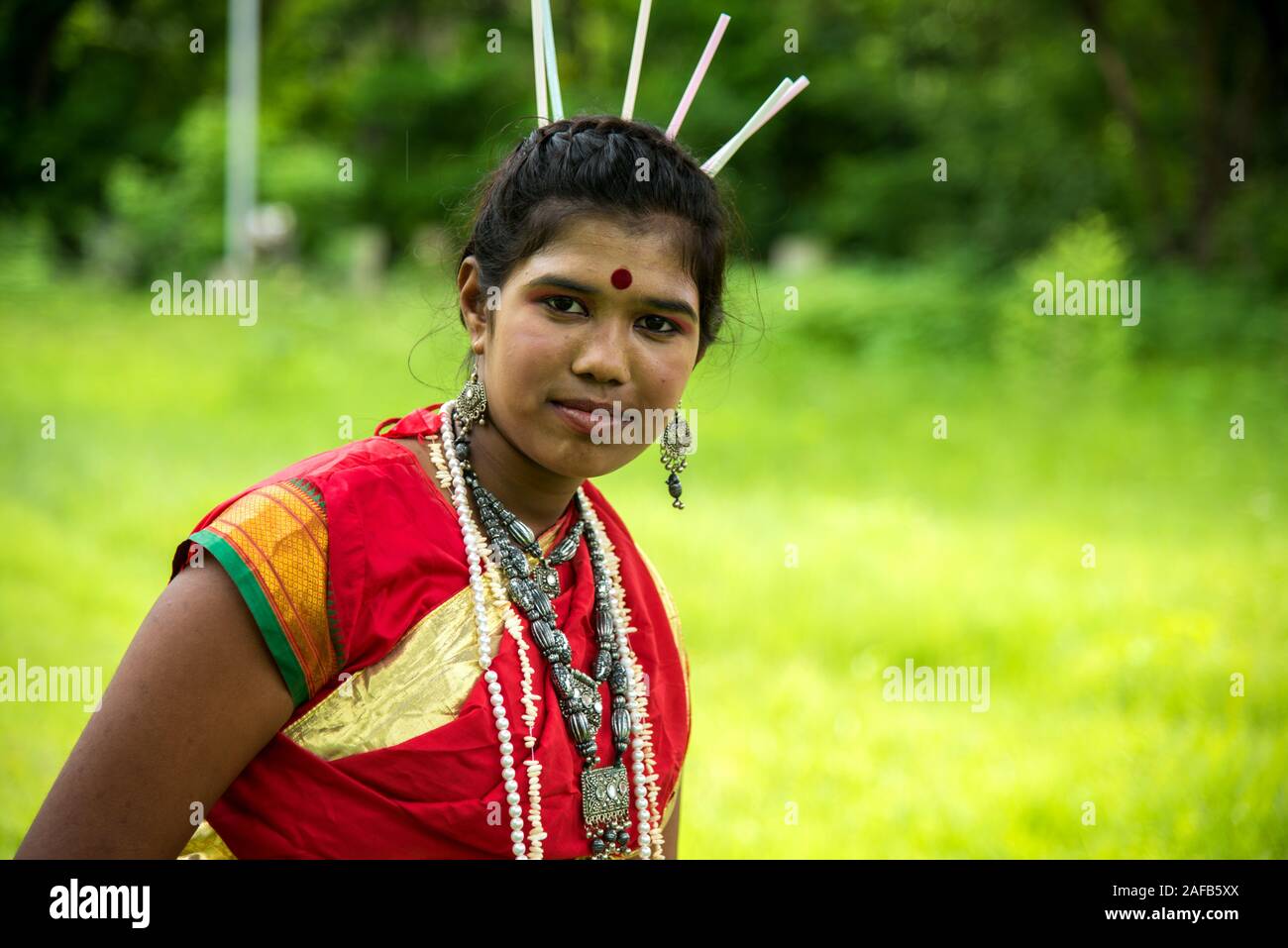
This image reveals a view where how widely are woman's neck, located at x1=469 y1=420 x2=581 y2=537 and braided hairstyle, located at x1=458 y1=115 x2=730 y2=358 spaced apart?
0.24m

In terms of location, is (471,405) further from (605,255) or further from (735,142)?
(735,142)

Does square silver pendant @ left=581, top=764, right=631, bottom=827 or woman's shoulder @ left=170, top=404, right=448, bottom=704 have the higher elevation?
woman's shoulder @ left=170, top=404, right=448, bottom=704

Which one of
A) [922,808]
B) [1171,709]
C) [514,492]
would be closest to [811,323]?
[1171,709]

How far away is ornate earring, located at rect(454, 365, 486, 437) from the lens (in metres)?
2.30

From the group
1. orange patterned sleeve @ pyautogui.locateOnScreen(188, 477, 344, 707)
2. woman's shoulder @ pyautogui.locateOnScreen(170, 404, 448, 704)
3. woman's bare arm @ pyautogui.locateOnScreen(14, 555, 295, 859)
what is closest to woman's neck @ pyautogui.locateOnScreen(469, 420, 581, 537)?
woman's shoulder @ pyautogui.locateOnScreen(170, 404, 448, 704)

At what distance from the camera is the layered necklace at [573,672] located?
7.34ft

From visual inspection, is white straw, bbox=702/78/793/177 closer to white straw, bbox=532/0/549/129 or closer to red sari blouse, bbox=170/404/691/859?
white straw, bbox=532/0/549/129

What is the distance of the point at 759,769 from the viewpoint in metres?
4.91

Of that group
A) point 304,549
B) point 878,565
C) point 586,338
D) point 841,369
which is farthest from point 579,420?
point 841,369

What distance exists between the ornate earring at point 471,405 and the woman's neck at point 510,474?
2cm

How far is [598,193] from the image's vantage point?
7.21 ft

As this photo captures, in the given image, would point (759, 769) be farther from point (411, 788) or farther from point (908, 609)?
point (411, 788)

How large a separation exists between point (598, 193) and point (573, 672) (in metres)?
0.79

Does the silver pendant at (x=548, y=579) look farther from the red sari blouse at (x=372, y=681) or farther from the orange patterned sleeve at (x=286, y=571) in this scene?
the orange patterned sleeve at (x=286, y=571)
